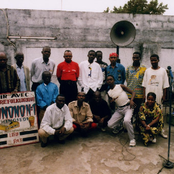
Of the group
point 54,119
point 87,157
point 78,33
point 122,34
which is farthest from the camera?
point 78,33

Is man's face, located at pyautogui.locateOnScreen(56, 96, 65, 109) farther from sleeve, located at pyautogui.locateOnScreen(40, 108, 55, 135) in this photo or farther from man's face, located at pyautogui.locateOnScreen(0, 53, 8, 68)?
man's face, located at pyautogui.locateOnScreen(0, 53, 8, 68)

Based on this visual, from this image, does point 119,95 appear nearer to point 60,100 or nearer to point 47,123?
point 60,100

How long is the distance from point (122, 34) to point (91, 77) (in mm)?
1612

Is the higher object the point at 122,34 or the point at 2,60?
the point at 122,34

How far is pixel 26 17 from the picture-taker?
6680 mm

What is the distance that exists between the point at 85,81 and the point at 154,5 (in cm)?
2120

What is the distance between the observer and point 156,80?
14.4ft

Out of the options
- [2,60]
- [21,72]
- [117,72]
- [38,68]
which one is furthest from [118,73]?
[2,60]

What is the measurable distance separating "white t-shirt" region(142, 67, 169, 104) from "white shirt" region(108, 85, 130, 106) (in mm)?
550

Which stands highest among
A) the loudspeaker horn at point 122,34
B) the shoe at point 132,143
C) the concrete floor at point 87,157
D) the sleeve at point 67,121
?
the loudspeaker horn at point 122,34

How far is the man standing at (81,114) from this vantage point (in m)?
4.45

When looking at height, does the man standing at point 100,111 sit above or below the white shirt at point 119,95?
below

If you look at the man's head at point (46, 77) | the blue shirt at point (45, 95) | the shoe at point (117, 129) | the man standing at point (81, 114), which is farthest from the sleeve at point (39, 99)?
the shoe at point (117, 129)

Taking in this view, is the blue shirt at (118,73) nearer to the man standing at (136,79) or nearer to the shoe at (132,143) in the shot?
the man standing at (136,79)
